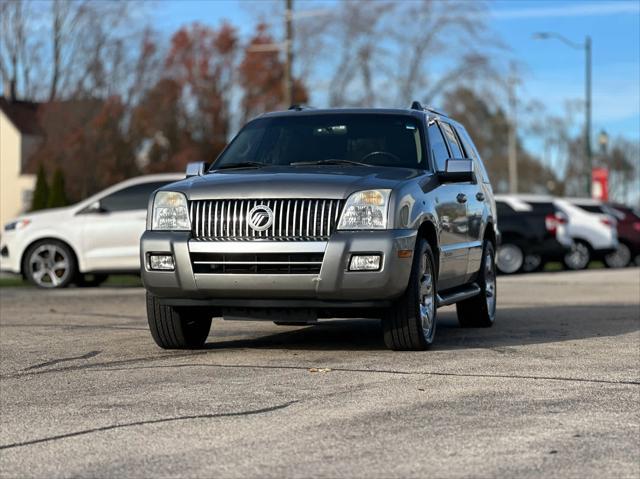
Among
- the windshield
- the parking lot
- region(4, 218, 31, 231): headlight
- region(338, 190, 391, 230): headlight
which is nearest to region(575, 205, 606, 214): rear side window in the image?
region(4, 218, 31, 231): headlight

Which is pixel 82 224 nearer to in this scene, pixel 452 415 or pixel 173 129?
pixel 452 415

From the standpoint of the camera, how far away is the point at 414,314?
895 centimetres

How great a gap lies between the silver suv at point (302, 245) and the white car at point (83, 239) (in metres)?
9.59

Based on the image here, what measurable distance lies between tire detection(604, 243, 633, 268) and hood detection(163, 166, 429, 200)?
23.0 metres

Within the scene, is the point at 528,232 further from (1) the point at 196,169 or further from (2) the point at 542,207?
A: (1) the point at 196,169

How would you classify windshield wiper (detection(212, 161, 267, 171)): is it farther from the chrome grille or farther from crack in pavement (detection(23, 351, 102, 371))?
crack in pavement (detection(23, 351, 102, 371))

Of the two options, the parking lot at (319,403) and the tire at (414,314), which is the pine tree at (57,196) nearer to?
the parking lot at (319,403)

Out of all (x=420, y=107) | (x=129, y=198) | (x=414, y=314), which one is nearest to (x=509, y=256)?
(x=129, y=198)

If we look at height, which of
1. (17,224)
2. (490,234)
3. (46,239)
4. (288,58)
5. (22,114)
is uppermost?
(22,114)

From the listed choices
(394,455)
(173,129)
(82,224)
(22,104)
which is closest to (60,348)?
(394,455)

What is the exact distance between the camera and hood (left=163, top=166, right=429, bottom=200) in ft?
28.7

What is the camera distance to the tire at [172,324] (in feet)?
30.6

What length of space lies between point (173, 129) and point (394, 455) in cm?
4551

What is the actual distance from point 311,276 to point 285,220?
0.44 meters
